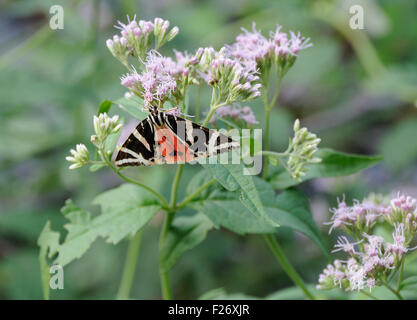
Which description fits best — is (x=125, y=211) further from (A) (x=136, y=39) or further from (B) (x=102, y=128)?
(A) (x=136, y=39)

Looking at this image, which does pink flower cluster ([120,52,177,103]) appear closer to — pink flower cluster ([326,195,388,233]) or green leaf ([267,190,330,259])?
green leaf ([267,190,330,259])

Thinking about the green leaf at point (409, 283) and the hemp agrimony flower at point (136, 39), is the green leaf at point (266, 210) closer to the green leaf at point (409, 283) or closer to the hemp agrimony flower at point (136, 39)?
the green leaf at point (409, 283)

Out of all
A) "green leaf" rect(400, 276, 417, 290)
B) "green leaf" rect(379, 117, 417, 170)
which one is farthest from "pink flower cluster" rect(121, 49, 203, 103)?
"green leaf" rect(379, 117, 417, 170)

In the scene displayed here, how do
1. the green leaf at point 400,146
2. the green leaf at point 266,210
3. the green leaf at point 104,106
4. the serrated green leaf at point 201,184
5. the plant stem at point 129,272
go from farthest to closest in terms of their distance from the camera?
the green leaf at point 400,146 < the plant stem at point 129,272 < the serrated green leaf at point 201,184 < the green leaf at point 266,210 < the green leaf at point 104,106

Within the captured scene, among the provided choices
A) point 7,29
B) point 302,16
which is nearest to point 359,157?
point 302,16

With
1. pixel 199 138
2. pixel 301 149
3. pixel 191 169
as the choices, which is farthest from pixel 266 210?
pixel 191 169

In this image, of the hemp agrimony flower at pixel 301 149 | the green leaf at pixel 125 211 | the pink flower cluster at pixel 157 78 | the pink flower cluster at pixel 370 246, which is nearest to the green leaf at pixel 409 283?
the pink flower cluster at pixel 370 246
